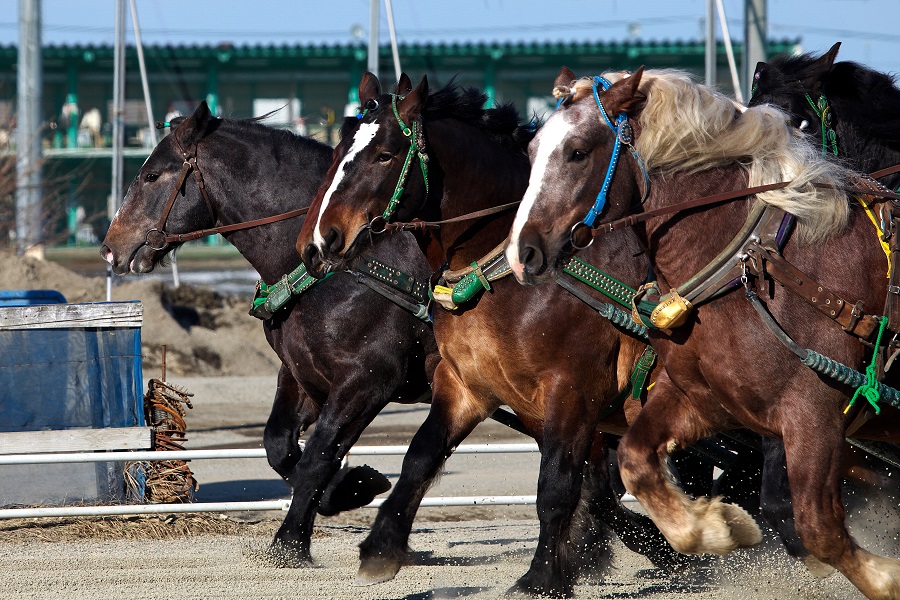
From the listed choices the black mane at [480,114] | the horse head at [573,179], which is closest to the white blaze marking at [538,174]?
the horse head at [573,179]

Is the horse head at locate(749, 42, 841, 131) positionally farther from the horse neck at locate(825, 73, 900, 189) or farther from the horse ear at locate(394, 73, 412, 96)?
the horse ear at locate(394, 73, 412, 96)

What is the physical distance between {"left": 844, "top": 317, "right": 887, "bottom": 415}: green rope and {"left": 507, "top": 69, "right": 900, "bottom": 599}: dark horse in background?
0.04 m

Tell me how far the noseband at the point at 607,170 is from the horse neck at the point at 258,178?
8.14 feet

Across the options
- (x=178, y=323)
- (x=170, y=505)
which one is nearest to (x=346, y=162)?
(x=170, y=505)

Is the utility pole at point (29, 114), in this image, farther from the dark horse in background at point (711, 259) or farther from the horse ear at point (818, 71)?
the dark horse in background at point (711, 259)

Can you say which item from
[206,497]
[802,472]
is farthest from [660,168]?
[206,497]

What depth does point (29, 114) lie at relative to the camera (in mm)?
15531

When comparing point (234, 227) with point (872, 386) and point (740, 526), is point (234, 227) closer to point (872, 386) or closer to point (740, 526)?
point (740, 526)

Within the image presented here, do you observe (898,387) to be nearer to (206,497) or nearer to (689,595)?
(689,595)

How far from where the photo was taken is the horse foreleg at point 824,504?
139 inches

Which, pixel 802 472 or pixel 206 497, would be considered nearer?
pixel 802 472

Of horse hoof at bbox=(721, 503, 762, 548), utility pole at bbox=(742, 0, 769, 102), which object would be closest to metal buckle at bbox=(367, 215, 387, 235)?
horse hoof at bbox=(721, 503, 762, 548)

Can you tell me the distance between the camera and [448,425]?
15.5 ft

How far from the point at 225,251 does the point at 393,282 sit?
2538cm
